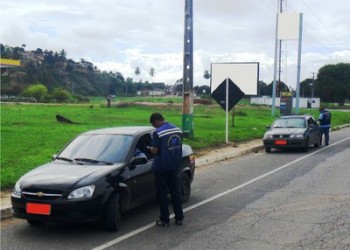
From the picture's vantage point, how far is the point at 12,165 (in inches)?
495

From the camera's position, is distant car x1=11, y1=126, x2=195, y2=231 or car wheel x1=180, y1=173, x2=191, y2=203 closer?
distant car x1=11, y1=126, x2=195, y2=231

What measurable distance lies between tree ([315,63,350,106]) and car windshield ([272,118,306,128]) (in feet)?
330

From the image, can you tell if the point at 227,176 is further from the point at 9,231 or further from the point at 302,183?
the point at 9,231

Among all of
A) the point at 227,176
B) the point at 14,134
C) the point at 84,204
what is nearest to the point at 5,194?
the point at 84,204

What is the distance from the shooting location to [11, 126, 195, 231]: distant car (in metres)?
6.82

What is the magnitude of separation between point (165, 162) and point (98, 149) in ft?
4.42

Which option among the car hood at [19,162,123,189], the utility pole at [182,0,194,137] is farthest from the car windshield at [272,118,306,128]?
the car hood at [19,162,123,189]

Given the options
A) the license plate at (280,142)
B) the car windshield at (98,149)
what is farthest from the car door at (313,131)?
the car windshield at (98,149)

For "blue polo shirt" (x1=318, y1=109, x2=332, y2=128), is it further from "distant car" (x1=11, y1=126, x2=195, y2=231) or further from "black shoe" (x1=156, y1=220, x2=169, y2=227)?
"black shoe" (x1=156, y1=220, x2=169, y2=227)

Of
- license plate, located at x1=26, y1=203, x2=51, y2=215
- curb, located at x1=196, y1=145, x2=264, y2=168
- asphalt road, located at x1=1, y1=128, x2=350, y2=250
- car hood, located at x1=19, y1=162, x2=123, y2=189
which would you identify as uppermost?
car hood, located at x1=19, y1=162, x2=123, y2=189

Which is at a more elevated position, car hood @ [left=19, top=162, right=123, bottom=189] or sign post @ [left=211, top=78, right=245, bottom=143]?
sign post @ [left=211, top=78, right=245, bottom=143]

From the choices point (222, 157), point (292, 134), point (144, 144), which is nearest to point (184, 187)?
point (144, 144)

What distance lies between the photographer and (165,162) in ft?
24.5

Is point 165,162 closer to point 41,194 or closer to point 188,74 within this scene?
point 41,194
